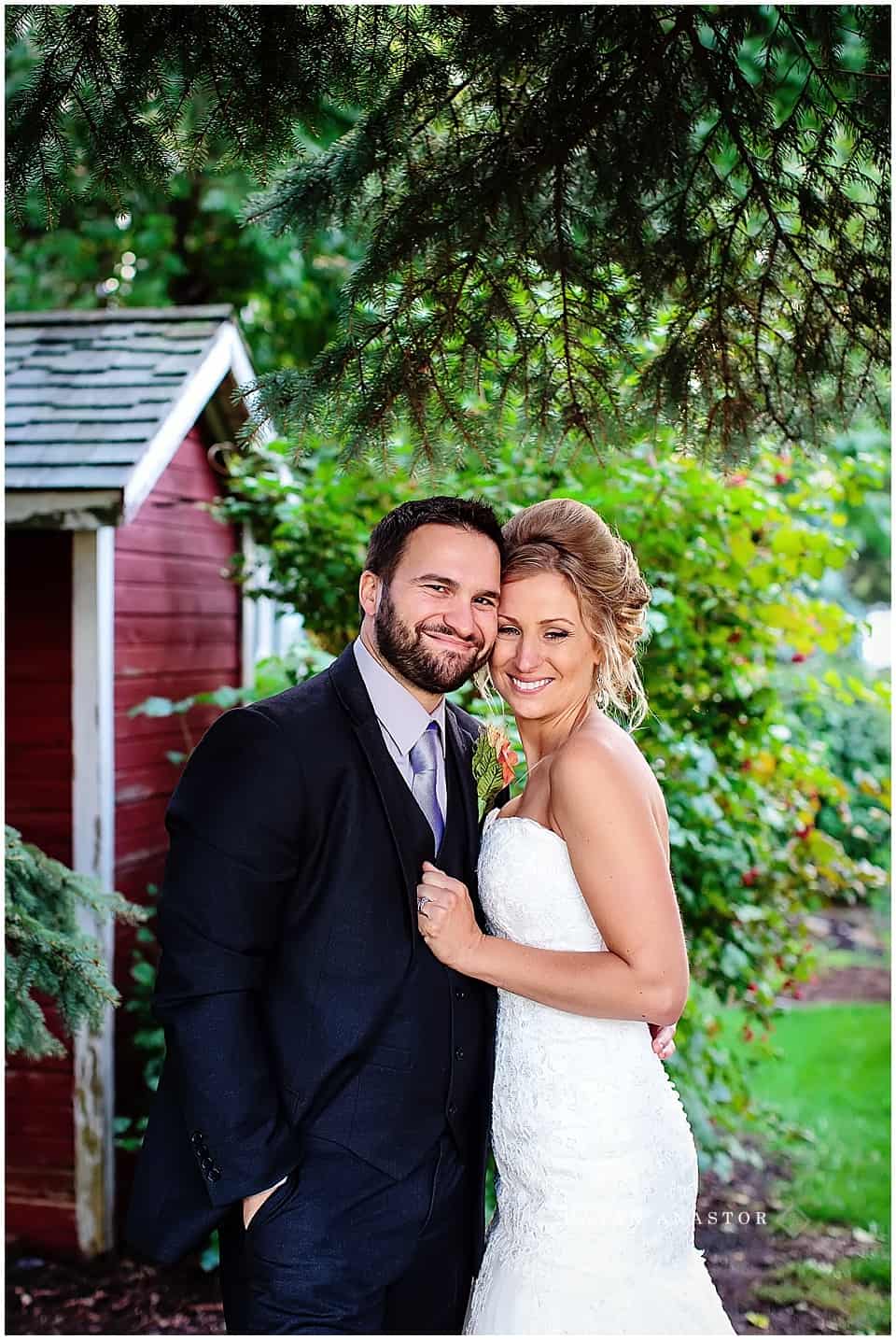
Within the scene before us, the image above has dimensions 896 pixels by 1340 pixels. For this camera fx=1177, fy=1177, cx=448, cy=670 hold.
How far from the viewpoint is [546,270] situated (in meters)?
3.18

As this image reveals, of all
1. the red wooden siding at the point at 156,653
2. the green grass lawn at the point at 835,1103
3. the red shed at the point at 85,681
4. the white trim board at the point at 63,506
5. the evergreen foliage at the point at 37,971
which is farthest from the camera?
the green grass lawn at the point at 835,1103

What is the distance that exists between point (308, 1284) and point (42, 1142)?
11.0 ft

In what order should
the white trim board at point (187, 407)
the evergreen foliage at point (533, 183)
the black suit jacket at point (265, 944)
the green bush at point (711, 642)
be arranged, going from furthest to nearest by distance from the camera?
the white trim board at point (187, 407) → the green bush at point (711, 642) → the evergreen foliage at point (533, 183) → the black suit jacket at point (265, 944)

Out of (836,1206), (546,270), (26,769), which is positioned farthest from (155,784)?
(836,1206)

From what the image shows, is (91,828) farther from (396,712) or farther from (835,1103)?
(835,1103)

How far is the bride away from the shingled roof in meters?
2.60

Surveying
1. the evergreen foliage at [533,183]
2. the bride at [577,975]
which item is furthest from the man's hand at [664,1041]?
the evergreen foliage at [533,183]

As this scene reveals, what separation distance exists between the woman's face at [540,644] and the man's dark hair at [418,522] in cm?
16

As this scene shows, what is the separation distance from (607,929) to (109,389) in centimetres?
407

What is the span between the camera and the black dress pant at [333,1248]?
7.88 ft

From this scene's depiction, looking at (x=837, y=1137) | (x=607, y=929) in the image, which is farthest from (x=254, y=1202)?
(x=837, y=1137)

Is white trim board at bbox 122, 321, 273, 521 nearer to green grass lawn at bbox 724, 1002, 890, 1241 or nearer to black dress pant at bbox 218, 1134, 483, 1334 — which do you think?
black dress pant at bbox 218, 1134, 483, 1334

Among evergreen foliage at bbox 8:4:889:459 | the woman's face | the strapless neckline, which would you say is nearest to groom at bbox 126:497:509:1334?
the woman's face

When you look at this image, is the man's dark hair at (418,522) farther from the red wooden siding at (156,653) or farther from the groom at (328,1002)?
the red wooden siding at (156,653)
